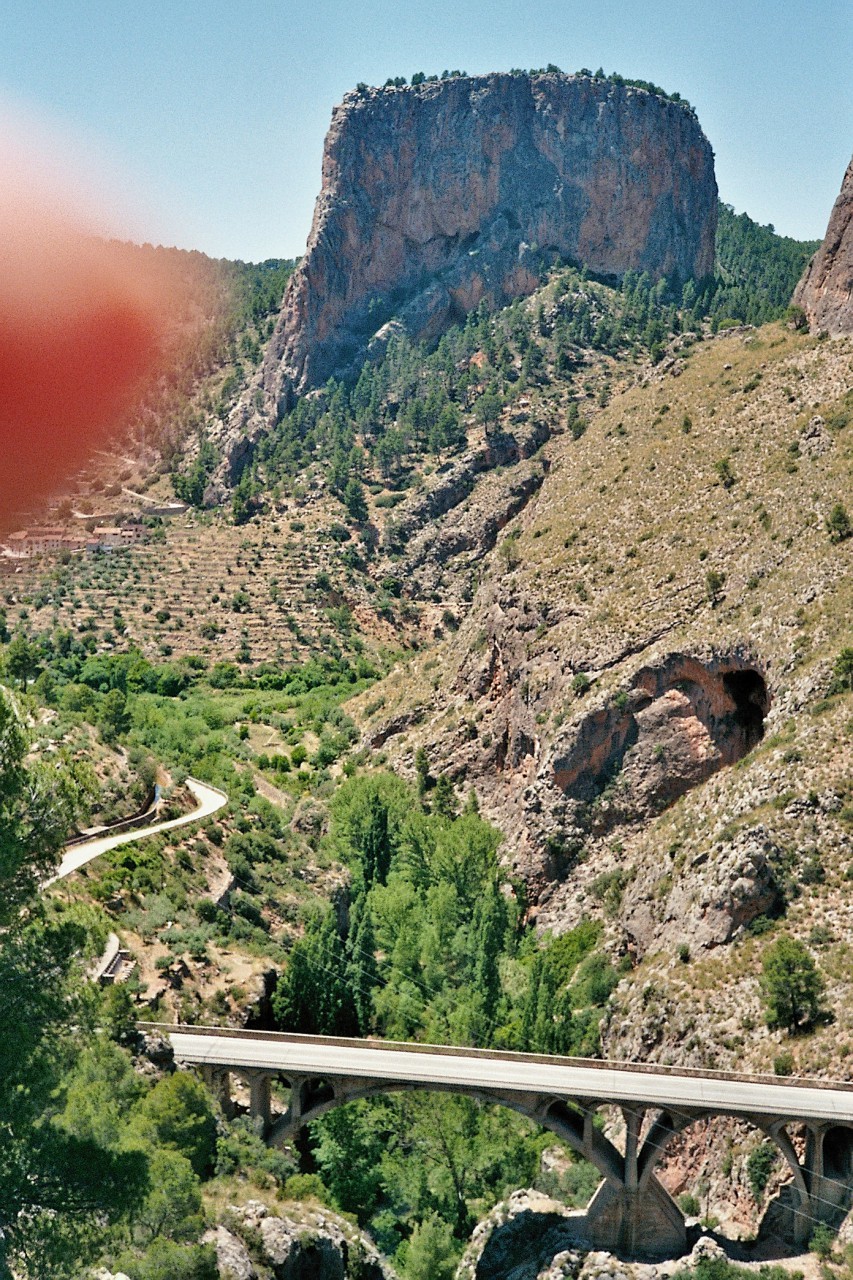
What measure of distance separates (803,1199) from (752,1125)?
9.30 ft

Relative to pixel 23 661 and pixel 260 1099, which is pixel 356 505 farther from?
pixel 260 1099

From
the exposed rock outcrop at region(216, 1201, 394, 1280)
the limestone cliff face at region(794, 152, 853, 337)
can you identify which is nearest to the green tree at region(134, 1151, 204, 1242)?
the exposed rock outcrop at region(216, 1201, 394, 1280)

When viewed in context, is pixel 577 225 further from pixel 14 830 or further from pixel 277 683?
pixel 14 830

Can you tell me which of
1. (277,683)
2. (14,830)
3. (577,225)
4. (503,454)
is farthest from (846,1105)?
(577,225)

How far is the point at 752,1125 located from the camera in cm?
3775

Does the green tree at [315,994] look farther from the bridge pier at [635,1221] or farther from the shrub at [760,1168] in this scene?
the shrub at [760,1168]

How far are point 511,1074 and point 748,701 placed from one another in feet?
88.8

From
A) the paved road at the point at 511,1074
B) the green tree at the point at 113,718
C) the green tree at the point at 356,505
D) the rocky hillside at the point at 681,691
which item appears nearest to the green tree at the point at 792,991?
the rocky hillside at the point at 681,691

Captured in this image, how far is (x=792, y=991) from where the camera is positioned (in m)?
42.0

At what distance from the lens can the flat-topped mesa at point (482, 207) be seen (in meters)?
136

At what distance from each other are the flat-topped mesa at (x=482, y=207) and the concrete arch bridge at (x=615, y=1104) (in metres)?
103

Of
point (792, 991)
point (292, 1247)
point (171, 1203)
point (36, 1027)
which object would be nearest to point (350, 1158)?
point (292, 1247)

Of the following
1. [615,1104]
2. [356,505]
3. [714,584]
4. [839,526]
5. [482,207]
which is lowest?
[615,1104]

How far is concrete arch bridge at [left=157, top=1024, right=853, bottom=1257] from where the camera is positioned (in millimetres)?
35062
